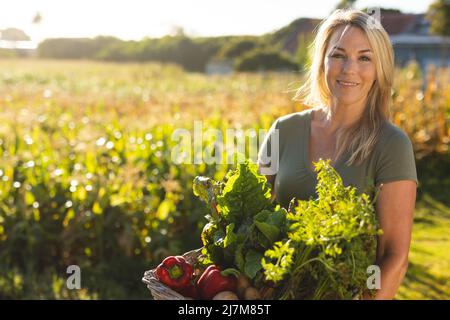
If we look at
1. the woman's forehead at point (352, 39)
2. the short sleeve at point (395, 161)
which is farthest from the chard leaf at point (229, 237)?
the woman's forehead at point (352, 39)

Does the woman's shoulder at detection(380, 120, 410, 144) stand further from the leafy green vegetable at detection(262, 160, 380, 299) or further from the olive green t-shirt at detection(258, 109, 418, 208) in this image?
the leafy green vegetable at detection(262, 160, 380, 299)

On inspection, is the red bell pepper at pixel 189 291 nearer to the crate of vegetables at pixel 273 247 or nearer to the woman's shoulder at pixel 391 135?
the crate of vegetables at pixel 273 247

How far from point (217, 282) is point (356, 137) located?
916 mm

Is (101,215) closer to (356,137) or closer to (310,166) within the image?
(310,166)

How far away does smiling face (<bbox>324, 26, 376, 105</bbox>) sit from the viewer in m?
2.35

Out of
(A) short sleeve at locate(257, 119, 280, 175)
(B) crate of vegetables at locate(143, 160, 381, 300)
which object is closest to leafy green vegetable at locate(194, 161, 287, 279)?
(B) crate of vegetables at locate(143, 160, 381, 300)

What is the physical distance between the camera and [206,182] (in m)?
1.99

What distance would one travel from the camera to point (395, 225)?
2.18 metres

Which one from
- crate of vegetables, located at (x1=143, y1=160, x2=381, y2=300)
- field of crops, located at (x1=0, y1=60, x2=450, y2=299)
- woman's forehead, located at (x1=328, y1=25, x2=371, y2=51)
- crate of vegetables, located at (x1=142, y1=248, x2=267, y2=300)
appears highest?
woman's forehead, located at (x1=328, y1=25, x2=371, y2=51)

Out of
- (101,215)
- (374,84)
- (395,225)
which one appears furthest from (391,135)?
(101,215)

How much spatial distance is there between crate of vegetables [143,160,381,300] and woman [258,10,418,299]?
366mm

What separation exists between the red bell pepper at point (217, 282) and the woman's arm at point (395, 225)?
0.56 meters

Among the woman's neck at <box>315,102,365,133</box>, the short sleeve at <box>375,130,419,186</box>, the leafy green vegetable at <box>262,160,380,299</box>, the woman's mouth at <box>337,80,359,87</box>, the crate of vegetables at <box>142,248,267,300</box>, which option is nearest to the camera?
the leafy green vegetable at <box>262,160,380,299</box>

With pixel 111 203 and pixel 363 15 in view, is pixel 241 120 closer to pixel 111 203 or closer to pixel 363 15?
pixel 111 203
